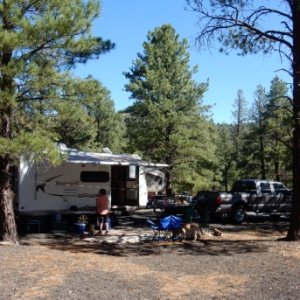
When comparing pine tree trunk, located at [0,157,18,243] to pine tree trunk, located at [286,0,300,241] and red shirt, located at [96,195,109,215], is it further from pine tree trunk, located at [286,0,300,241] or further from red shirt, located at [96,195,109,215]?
pine tree trunk, located at [286,0,300,241]

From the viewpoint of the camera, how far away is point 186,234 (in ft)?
42.7

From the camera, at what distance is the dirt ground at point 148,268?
718cm

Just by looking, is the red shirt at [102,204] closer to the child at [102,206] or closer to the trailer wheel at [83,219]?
the child at [102,206]

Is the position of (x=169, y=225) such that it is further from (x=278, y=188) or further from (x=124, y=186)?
(x=278, y=188)

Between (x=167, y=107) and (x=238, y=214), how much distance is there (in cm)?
1037

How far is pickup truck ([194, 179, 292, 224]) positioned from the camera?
58.1 feet

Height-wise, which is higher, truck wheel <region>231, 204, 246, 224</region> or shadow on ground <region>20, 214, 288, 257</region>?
truck wheel <region>231, 204, 246, 224</region>

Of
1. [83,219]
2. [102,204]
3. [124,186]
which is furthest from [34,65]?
[124,186]

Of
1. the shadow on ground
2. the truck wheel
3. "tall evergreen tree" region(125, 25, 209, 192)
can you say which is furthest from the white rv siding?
"tall evergreen tree" region(125, 25, 209, 192)

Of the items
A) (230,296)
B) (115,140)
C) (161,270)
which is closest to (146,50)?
(115,140)

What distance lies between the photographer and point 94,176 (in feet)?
54.2

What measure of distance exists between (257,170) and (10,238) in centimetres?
3466

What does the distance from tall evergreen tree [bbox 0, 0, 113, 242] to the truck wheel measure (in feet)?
27.1

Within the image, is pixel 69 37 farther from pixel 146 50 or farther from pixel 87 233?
pixel 146 50
